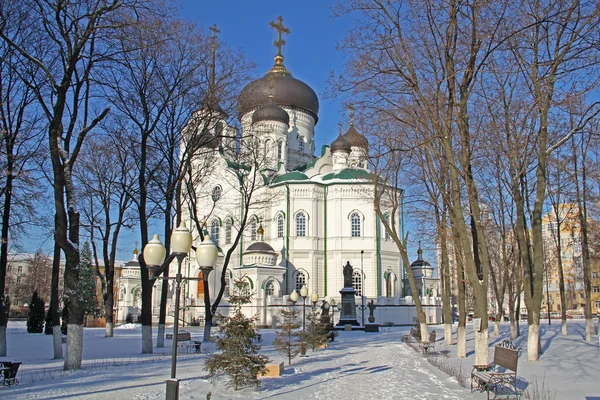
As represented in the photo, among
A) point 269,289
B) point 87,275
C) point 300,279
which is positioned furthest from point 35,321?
point 300,279

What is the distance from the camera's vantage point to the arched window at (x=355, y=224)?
38250 mm

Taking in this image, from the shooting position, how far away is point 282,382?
10.1 metres

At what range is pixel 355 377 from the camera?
429 inches

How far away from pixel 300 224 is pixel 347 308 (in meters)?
8.27

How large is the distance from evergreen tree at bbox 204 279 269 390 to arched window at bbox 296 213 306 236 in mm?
28465

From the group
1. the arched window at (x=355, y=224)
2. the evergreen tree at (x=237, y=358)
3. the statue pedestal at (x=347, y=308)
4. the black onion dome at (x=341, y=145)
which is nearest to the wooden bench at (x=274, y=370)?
the evergreen tree at (x=237, y=358)

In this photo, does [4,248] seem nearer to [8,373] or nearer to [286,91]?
[8,373]

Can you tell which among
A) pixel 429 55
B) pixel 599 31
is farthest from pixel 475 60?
pixel 599 31

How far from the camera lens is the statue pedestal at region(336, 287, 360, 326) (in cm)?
3188

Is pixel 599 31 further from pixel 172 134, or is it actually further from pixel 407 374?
pixel 172 134

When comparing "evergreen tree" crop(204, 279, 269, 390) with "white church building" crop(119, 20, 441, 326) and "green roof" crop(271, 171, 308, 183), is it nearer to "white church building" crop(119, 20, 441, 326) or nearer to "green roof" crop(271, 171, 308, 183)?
"white church building" crop(119, 20, 441, 326)

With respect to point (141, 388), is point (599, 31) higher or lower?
higher

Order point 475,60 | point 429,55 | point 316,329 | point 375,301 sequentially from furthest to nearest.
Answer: point 375,301
point 316,329
point 429,55
point 475,60

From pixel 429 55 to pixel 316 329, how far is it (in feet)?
26.9
